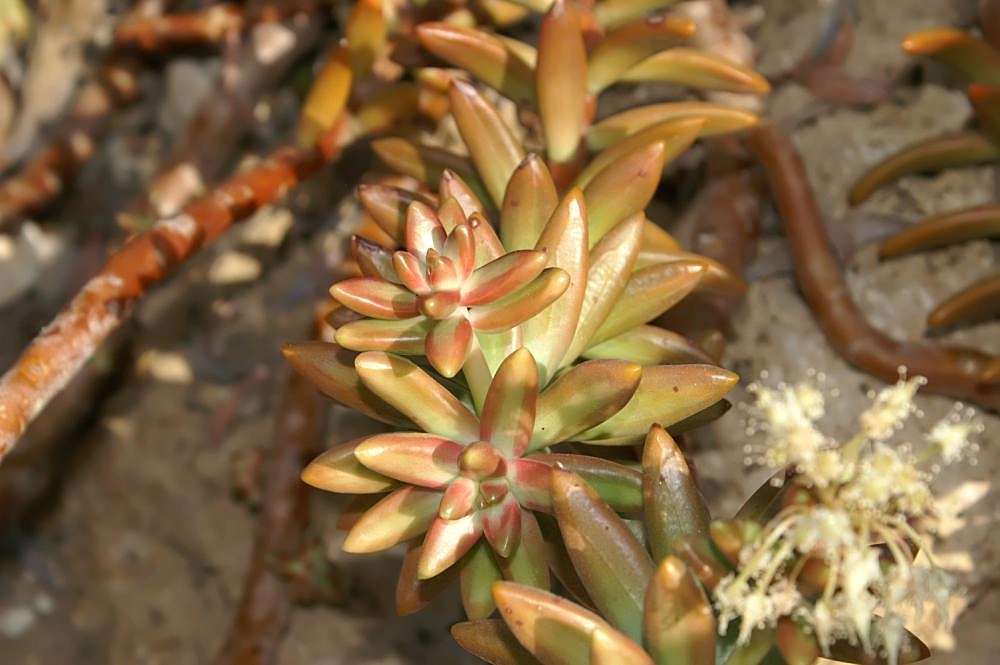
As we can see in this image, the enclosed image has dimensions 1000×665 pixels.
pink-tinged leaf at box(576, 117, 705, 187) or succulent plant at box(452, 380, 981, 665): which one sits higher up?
pink-tinged leaf at box(576, 117, 705, 187)

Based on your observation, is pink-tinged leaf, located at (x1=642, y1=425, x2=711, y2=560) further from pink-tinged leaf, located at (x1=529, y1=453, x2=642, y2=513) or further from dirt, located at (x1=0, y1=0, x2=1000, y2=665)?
dirt, located at (x1=0, y1=0, x2=1000, y2=665)

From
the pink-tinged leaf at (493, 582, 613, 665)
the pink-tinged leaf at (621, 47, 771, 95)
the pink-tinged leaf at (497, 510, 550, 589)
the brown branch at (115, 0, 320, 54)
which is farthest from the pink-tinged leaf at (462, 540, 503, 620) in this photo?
the brown branch at (115, 0, 320, 54)

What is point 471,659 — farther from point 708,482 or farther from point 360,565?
point 708,482

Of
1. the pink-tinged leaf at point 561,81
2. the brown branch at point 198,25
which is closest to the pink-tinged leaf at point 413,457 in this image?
the pink-tinged leaf at point 561,81

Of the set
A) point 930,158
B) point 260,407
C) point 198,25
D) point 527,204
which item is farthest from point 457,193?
point 198,25

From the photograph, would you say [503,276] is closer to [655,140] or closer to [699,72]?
[655,140]
